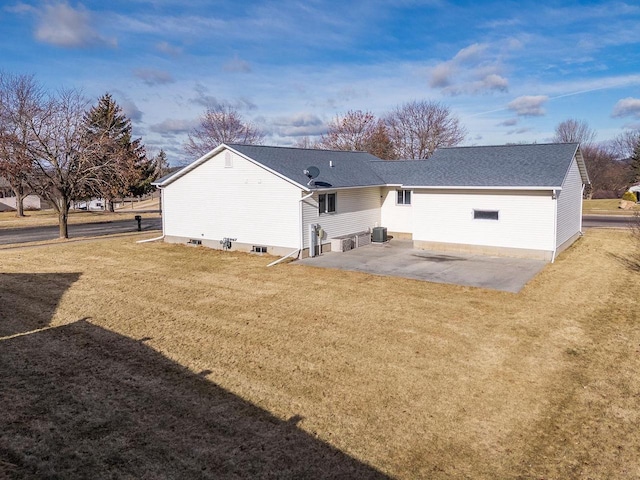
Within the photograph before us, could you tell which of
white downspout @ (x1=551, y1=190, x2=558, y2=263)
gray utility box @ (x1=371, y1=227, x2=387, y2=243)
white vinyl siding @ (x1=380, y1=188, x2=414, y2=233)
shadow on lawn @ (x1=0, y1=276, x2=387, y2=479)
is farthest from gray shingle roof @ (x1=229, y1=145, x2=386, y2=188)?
shadow on lawn @ (x1=0, y1=276, x2=387, y2=479)

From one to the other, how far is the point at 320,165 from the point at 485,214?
7864mm

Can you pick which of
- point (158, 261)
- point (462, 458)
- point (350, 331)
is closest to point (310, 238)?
point (158, 261)

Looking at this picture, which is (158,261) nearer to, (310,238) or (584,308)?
(310,238)

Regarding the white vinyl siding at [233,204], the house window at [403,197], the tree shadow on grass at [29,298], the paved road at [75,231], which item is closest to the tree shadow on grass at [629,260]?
the house window at [403,197]

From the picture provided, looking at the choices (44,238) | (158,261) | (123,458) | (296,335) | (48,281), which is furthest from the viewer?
(44,238)

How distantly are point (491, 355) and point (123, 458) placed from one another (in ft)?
21.9

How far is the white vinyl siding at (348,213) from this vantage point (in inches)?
756

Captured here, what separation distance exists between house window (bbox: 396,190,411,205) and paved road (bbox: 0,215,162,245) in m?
16.3

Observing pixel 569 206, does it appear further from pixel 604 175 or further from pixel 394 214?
pixel 604 175

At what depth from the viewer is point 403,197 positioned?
24.0 metres

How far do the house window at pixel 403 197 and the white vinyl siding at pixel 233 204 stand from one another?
7388 millimetres

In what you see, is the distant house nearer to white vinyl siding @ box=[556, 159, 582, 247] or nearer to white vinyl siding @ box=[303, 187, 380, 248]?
white vinyl siding @ box=[303, 187, 380, 248]

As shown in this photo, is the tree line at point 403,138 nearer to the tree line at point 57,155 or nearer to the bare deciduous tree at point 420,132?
the bare deciduous tree at point 420,132

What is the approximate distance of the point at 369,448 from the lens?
237 inches
